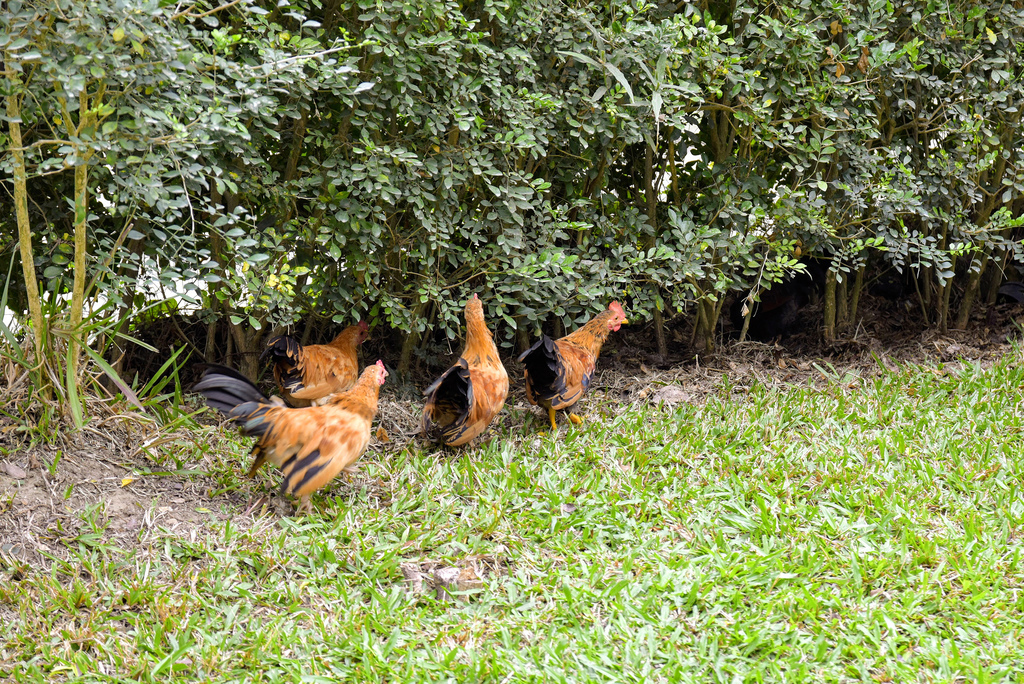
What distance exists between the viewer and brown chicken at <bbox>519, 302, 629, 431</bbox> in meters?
4.12

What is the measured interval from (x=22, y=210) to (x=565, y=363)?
2581 millimetres

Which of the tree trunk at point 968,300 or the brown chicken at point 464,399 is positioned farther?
the tree trunk at point 968,300

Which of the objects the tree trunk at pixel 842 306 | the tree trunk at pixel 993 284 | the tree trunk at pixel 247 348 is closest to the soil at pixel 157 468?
the tree trunk at pixel 247 348

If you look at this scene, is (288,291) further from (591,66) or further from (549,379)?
(591,66)

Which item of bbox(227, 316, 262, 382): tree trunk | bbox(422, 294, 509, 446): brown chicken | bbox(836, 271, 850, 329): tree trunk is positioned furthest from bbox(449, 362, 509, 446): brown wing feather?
bbox(836, 271, 850, 329): tree trunk

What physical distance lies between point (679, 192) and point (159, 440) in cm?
346

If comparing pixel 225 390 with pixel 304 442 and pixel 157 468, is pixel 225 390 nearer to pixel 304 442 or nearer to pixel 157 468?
pixel 304 442

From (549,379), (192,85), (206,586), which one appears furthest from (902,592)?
(192,85)

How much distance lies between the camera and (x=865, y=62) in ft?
15.1

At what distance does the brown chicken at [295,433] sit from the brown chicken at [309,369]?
0.65 m

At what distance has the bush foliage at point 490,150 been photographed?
10.7 ft

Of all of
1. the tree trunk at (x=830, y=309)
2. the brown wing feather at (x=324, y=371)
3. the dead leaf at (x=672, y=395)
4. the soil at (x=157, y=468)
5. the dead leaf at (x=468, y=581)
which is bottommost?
the dead leaf at (x=468, y=581)

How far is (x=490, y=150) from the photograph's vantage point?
14.2 feet

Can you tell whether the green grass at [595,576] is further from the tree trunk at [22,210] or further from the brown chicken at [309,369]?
the tree trunk at [22,210]
